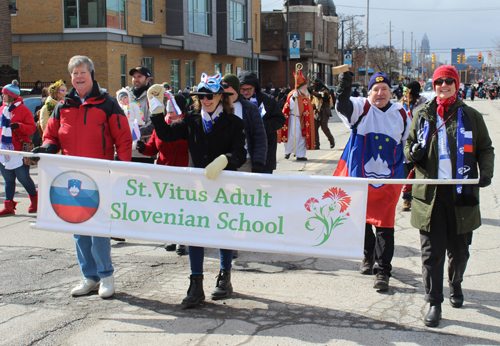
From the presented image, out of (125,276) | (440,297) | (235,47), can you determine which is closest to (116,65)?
(235,47)

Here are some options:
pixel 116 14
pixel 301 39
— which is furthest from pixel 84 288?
pixel 301 39

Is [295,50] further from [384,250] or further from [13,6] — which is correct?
[384,250]

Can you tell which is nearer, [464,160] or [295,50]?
[464,160]

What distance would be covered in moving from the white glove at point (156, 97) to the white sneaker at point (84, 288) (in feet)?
5.41

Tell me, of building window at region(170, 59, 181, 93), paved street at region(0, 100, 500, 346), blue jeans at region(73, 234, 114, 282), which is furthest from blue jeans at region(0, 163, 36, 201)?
building window at region(170, 59, 181, 93)

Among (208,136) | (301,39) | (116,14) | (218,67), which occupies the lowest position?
(208,136)

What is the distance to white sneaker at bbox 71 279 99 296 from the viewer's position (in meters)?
4.51

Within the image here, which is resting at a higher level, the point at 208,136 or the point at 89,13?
the point at 89,13

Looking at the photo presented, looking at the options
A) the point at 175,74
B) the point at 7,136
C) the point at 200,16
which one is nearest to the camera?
the point at 7,136

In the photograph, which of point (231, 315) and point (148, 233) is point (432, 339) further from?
point (148, 233)

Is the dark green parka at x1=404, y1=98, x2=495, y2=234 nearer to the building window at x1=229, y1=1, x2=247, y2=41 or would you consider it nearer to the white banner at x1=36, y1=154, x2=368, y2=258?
the white banner at x1=36, y1=154, x2=368, y2=258

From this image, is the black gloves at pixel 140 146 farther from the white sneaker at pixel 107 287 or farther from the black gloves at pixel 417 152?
the black gloves at pixel 417 152

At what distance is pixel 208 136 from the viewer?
441 centimetres

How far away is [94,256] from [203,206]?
1.16m
